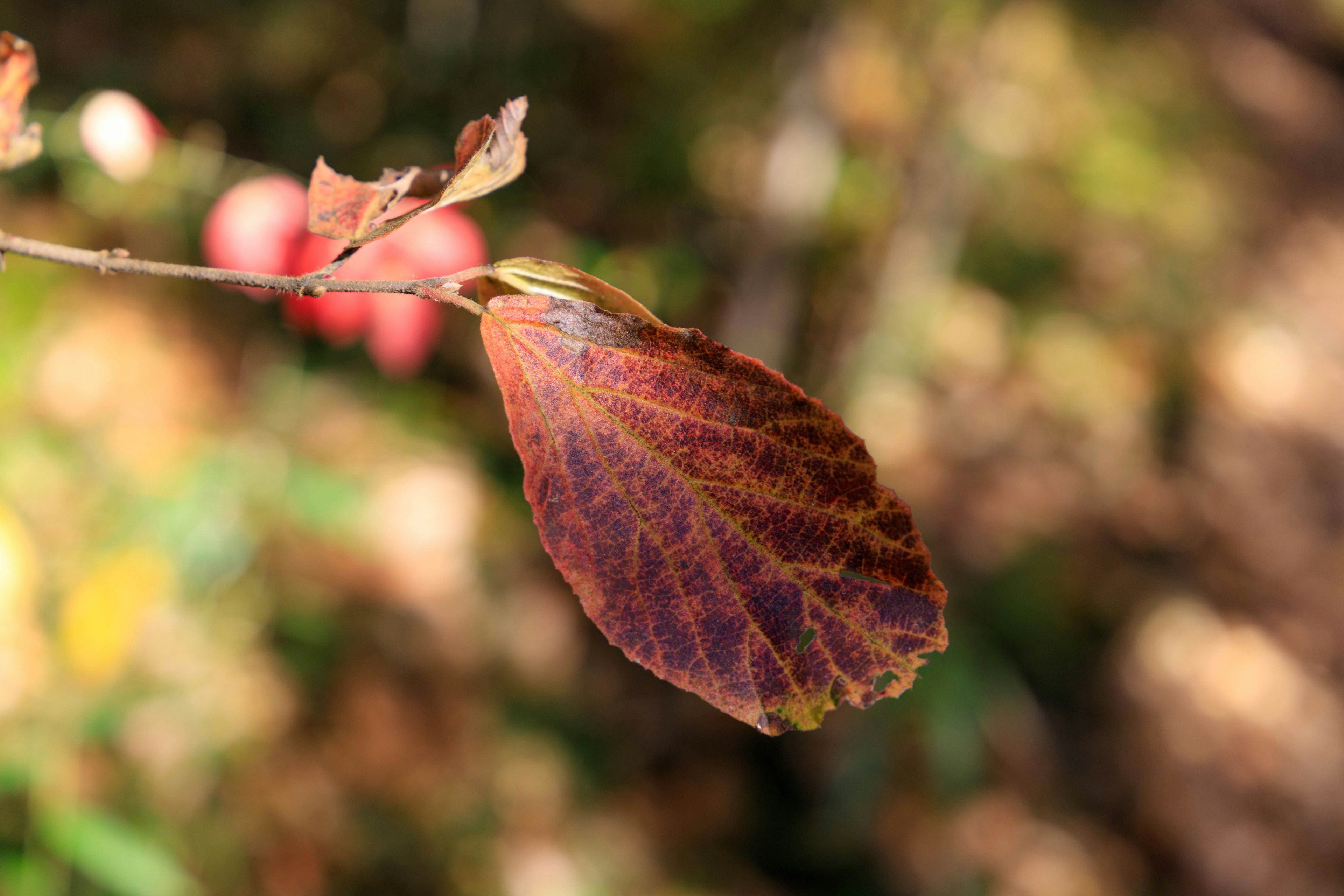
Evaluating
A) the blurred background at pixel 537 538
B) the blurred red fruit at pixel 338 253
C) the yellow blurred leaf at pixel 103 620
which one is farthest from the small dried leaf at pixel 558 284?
the yellow blurred leaf at pixel 103 620

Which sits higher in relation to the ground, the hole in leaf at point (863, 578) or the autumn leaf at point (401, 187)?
the autumn leaf at point (401, 187)

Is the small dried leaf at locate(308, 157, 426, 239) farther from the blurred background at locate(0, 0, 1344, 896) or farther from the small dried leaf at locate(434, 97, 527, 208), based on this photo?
the blurred background at locate(0, 0, 1344, 896)

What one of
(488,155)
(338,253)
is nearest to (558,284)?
(488,155)

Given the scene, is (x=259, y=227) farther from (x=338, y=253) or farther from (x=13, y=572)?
(x=13, y=572)

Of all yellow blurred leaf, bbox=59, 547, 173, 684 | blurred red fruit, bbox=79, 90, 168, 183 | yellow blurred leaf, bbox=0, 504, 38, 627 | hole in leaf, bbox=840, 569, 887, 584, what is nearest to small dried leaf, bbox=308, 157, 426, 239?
hole in leaf, bbox=840, 569, 887, 584

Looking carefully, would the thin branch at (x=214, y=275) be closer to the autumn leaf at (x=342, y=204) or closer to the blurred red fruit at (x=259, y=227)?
the autumn leaf at (x=342, y=204)

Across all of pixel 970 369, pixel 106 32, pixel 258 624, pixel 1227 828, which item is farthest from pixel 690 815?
pixel 106 32

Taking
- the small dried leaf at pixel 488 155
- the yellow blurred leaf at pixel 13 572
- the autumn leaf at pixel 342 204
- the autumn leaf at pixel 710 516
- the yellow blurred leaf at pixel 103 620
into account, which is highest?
the small dried leaf at pixel 488 155
